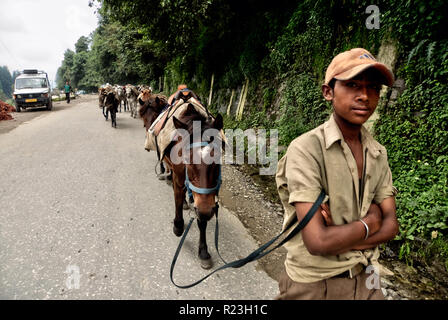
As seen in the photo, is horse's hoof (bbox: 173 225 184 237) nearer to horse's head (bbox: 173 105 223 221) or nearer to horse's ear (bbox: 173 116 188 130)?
horse's head (bbox: 173 105 223 221)

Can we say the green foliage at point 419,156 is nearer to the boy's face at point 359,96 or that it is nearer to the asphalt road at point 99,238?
the asphalt road at point 99,238

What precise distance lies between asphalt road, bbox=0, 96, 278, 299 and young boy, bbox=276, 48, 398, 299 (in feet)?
5.31

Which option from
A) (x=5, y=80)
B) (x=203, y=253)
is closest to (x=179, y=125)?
(x=203, y=253)

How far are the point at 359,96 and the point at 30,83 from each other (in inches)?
909

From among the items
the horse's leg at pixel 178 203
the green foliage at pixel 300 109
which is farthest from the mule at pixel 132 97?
the horse's leg at pixel 178 203

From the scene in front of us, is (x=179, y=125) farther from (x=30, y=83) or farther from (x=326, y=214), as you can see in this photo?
(x=30, y=83)

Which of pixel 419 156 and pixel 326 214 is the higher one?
pixel 326 214

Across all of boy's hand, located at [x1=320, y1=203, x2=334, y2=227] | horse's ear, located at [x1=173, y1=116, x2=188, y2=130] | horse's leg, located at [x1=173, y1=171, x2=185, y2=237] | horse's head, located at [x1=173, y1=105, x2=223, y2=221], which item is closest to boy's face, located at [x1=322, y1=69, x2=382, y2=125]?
boy's hand, located at [x1=320, y1=203, x2=334, y2=227]

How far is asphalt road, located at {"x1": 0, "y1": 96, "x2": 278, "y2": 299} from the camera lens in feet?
9.09

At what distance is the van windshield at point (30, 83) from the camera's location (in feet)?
58.3

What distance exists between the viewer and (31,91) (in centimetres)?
1736

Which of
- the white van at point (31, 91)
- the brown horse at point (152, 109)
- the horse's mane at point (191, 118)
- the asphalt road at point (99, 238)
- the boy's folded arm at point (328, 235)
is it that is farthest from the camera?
the white van at point (31, 91)
